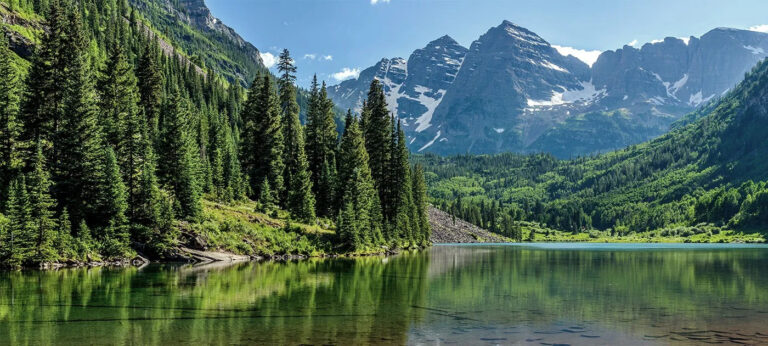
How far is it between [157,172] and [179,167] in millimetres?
4407

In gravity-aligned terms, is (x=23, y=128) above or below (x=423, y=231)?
above

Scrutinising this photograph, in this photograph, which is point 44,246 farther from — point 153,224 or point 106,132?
point 106,132

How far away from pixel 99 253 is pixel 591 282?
47.7 metres

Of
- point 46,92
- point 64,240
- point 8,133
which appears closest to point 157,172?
point 46,92

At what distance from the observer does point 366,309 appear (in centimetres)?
2838

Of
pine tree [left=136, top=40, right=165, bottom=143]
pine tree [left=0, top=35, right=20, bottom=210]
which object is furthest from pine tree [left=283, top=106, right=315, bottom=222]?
pine tree [left=0, top=35, right=20, bottom=210]

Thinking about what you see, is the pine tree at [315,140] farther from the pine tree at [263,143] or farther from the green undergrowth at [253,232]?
the green undergrowth at [253,232]

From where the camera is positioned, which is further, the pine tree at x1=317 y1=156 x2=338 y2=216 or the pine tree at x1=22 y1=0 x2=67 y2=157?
the pine tree at x1=317 y1=156 x2=338 y2=216

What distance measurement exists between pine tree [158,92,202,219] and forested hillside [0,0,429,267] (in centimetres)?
16

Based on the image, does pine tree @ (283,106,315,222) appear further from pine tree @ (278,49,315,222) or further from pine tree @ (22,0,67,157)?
pine tree @ (22,0,67,157)

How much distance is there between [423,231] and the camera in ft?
414

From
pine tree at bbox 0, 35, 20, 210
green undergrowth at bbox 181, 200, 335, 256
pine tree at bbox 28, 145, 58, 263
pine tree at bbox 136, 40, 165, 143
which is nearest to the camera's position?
pine tree at bbox 28, 145, 58, 263

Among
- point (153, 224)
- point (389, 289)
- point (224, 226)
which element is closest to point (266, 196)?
point (224, 226)

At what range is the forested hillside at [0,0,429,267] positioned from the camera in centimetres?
5809
